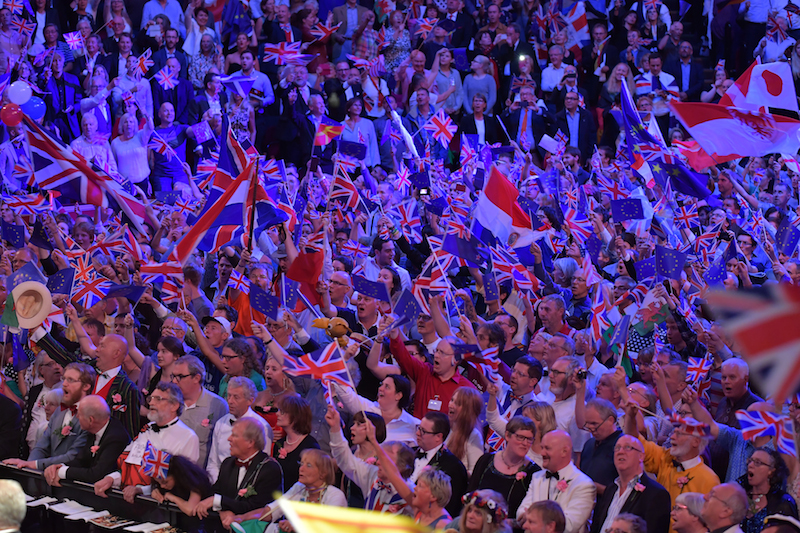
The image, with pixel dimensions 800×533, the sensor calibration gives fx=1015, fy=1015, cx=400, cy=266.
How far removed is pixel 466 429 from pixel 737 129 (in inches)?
155

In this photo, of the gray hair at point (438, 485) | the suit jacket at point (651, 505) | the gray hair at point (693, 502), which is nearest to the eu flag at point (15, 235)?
the gray hair at point (438, 485)

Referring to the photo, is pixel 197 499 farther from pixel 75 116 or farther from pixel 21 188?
pixel 75 116

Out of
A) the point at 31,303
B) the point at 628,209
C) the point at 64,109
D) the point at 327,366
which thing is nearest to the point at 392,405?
the point at 327,366

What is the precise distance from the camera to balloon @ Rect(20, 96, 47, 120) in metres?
14.0

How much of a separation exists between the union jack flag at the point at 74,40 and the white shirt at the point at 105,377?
358 inches

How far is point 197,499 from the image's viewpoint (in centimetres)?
626

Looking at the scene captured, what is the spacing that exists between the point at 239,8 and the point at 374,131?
406 cm

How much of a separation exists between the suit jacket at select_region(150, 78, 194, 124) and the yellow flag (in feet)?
42.7

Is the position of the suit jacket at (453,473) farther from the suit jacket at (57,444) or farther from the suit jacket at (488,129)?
the suit jacket at (488,129)

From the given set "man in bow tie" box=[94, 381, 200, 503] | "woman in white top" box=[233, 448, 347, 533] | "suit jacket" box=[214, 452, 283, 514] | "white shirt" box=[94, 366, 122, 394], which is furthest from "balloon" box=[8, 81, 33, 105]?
"woman in white top" box=[233, 448, 347, 533]

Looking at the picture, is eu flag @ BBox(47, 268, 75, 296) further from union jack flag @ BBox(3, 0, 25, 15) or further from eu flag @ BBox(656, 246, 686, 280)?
union jack flag @ BBox(3, 0, 25, 15)

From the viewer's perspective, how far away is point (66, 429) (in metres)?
7.08

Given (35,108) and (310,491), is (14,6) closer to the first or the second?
(35,108)

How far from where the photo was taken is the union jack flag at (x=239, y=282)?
9133 mm
